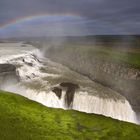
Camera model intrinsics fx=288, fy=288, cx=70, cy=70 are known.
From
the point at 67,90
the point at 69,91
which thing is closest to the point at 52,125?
the point at 69,91

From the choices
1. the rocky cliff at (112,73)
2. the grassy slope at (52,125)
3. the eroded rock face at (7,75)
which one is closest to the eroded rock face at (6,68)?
the eroded rock face at (7,75)

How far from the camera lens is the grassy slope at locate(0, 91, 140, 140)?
33.6 m

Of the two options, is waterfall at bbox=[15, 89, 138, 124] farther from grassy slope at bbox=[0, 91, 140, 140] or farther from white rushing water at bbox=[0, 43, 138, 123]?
grassy slope at bbox=[0, 91, 140, 140]

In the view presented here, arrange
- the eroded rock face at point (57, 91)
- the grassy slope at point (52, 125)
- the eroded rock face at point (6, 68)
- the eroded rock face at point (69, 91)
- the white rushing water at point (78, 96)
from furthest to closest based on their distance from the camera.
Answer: the eroded rock face at point (6, 68) < the eroded rock face at point (57, 91) < the eroded rock face at point (69, 91) < the white rushing water at point (78, 96) < the grassy slope at point (52, 125)

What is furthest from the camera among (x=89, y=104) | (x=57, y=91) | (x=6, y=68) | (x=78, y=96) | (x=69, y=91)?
(x=6, y=68)

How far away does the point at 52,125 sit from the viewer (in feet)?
121

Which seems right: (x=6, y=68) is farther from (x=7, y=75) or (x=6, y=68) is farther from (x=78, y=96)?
(x=78, y=96)

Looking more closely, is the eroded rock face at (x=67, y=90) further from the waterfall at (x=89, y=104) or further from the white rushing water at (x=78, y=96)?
the waterfall at (x=89, y=104)

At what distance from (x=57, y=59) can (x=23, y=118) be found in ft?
203

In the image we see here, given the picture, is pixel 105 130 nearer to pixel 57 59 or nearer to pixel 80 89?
pixel 80 89

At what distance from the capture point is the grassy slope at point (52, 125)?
33.6 m

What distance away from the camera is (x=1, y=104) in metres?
40.3

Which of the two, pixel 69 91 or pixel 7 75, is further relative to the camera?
pixel 7 75

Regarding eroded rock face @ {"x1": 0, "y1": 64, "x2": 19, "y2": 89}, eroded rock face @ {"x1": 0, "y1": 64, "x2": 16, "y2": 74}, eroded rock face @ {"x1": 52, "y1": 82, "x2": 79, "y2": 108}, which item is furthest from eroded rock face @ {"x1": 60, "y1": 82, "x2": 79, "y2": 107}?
eroded rock face @ {"x1": 0, "y1": 64, "x2": 16, "y2": 74}
